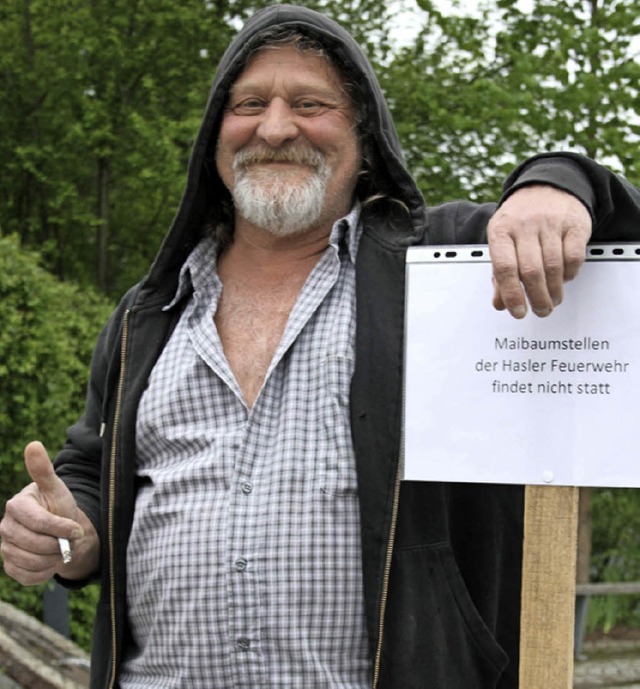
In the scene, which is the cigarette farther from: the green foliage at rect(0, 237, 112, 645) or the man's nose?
the green foliage at rect(0, 237, 112, 645)

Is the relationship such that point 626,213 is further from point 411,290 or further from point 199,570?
point 199,570

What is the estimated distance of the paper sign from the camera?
189 cm

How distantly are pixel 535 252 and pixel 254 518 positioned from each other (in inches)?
36.3

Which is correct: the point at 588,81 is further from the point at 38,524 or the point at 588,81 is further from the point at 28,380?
the point at 38,524

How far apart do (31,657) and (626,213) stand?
3.41 m

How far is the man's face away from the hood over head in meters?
0.04

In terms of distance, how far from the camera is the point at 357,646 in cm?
230

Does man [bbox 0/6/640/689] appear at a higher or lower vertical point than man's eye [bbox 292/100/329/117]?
lower

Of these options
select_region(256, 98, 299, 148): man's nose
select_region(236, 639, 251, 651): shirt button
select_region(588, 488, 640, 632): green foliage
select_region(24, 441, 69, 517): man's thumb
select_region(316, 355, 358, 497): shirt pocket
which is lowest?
select_region(588, 488, 640, 632): green foliage

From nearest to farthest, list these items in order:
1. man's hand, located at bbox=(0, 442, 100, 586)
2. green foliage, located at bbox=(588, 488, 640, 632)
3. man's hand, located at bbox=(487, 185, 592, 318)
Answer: man's hand, located at bbox=(487, 185, 592, 318)
man's hand, located at bbox=(0, 442, 100, 586)
green foliage, located at bbox=(588, 488, 640, 632)

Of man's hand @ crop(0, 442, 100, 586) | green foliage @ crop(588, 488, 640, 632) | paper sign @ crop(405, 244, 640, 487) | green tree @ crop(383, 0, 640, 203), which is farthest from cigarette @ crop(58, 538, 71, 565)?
green foliage @ crop(588, 488, 640, 632)

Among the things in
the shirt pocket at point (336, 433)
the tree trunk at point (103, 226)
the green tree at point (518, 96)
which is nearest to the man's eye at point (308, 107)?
the shirt pocket at point (336, 433)

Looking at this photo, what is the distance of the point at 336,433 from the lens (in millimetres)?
2377

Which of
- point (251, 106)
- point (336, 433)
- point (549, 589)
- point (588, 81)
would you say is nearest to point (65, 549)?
point (336, 433)
